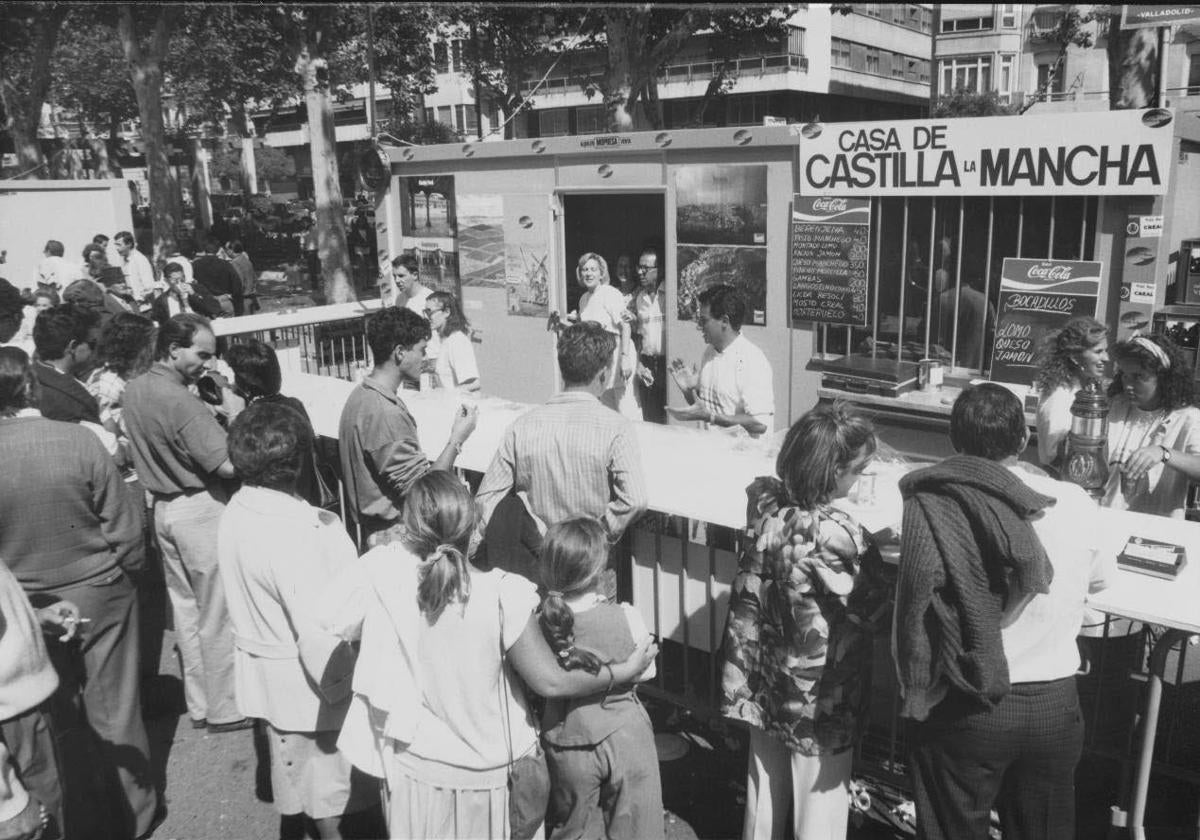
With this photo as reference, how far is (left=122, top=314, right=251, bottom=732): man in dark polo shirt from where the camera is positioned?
405 cm

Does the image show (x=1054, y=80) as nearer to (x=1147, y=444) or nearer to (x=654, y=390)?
(x=654, y=390)

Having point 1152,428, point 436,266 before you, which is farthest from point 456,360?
point 436,266

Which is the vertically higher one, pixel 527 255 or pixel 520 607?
pixel 527 255

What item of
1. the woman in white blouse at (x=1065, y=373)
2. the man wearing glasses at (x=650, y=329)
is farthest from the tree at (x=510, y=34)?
the woman in white blouse at (x=1065, y=373)

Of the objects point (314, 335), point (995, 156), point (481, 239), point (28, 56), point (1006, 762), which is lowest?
point (1006, 762)

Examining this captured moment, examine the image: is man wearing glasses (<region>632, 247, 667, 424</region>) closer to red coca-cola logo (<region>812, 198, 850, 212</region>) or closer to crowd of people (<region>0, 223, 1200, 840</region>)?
red coca-cola logo (<region>812, 198, 850, 212</region>)

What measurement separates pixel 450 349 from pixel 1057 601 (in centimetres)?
444

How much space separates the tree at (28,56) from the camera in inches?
1021

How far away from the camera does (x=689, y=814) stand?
12.1 ft

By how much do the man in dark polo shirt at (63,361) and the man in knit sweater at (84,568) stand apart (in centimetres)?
108

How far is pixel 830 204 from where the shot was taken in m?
7.27

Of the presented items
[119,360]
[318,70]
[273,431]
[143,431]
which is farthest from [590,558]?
[318,70]

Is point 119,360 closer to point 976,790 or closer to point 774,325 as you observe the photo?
point 976,790

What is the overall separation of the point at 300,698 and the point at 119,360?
2.29 meters
